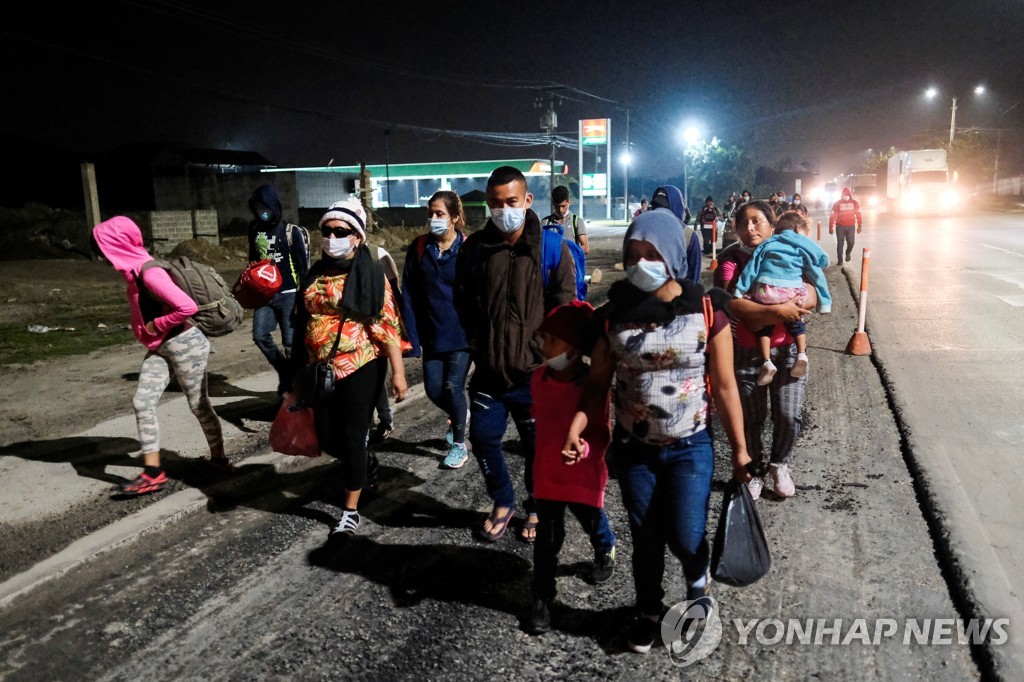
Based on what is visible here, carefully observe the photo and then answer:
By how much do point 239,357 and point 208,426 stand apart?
4.64 meters

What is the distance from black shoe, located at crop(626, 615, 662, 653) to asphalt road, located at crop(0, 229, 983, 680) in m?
0.05

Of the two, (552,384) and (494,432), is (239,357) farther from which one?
(552,384)

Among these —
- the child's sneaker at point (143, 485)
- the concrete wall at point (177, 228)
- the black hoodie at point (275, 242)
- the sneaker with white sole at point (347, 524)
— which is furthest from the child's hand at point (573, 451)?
the concrete wall at point (177, 228)

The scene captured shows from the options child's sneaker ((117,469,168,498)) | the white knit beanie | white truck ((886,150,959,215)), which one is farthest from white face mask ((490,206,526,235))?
white truck ((886,150,959,215))

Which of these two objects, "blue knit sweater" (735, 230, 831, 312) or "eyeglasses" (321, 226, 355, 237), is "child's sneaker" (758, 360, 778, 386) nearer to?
"blue knit sweater" (735, 230, 831, 312)

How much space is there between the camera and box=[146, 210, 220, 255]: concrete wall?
76.1 feet

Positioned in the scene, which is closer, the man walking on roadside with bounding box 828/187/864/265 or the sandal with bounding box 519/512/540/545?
the sandal with bounding box 519/512/540/545

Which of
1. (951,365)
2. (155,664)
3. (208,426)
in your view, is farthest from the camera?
(951,365)

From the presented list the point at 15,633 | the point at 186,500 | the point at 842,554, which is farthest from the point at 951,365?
the point at 15,633

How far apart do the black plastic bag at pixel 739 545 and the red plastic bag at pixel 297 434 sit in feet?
7.75

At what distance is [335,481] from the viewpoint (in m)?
5.45

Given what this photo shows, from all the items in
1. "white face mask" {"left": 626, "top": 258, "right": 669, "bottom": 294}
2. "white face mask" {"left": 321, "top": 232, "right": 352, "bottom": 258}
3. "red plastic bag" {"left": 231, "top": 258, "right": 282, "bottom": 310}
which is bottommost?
"red plastic bag" {"left": 231, "top": 258, "right": 282, "bottom": 310}

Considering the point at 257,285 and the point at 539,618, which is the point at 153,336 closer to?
the point at 257,285

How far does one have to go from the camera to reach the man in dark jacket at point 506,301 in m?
3.98
